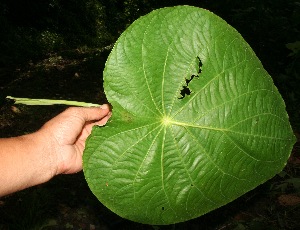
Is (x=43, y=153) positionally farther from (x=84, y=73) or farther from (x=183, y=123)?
(x=84, y=73)

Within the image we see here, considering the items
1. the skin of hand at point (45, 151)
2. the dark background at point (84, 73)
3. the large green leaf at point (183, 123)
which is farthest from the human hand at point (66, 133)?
the large green leaf at point (183, 123)

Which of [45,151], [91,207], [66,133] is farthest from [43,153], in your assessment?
[91,207]

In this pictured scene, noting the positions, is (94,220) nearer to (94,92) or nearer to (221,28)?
(94,92)

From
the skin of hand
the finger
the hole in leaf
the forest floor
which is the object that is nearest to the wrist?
the skin of hand

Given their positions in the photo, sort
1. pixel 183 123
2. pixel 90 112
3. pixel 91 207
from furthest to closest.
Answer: pixel 91 207 < pixel 90 112 < pixel 183 123

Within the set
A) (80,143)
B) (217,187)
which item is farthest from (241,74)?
(80,143)

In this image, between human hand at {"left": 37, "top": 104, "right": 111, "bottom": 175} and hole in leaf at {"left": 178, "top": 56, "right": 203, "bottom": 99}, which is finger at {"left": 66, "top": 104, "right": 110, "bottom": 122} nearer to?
human hand at {"left": 37, "top": 104, "right": 111, "bottom": 175}

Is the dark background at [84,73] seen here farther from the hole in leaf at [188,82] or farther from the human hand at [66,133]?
the hole in leaf at [188,82]
